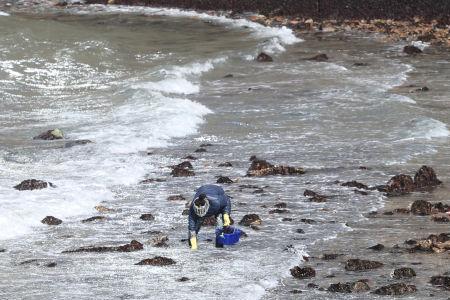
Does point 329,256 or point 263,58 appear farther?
point 263,58

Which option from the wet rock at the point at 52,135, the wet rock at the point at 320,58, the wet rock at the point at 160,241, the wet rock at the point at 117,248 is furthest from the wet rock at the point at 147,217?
the wet rock at the point at 320,58

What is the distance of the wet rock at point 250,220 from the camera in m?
14.8

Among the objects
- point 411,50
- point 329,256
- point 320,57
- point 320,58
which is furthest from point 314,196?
point 411,50

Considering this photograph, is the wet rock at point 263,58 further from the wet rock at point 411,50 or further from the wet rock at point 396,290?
the wet rock at point 396,290

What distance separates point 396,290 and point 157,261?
3100 mm

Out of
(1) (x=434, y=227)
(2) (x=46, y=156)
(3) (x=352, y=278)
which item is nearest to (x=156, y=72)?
(2) (x=46, y=156)

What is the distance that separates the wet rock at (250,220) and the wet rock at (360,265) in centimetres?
257

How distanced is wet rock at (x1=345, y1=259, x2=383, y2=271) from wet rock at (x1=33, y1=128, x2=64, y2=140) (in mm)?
11424

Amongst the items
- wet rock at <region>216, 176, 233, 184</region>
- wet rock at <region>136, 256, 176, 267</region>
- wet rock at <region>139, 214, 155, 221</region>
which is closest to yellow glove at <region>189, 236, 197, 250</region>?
wet rock at <region>136, 256, 176, 267</region>

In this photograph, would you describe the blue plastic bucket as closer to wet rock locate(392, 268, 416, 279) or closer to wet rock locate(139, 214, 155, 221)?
wet rock locate(139, 214, 155, 221)

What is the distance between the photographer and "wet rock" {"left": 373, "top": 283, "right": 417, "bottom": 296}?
11.3m

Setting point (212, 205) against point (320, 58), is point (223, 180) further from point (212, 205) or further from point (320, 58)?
point (320, 58)

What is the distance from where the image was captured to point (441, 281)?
11.6 meters

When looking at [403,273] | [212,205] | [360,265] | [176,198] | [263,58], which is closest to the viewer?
[403,273]
